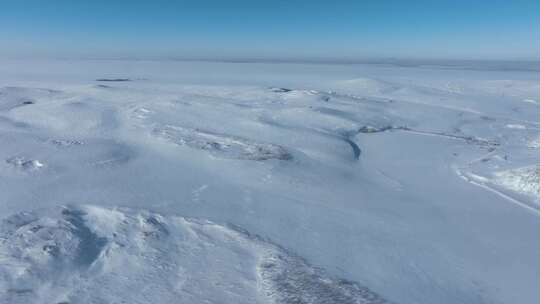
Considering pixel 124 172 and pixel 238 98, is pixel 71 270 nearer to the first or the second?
pixel 124 172

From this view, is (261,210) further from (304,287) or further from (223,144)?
(223,144)

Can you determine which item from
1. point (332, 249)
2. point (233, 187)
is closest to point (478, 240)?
point (332, 249)

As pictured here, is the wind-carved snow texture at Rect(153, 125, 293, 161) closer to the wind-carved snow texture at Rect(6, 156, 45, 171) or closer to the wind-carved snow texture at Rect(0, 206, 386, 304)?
the wind-carved snow texture at Rect(6, 156, 45, 171)

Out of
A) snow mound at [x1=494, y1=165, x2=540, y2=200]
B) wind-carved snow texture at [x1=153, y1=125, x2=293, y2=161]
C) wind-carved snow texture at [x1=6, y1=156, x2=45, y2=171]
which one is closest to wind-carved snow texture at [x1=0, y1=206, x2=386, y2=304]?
wind-carved snow texture at [x1=6, y1=156, x2=45, y2=171]

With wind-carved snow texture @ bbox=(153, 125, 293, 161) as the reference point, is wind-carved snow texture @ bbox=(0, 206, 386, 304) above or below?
below

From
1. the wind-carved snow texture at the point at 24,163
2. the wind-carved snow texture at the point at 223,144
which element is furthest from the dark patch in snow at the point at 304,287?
the wind-carved snow texture at the point at 24,163

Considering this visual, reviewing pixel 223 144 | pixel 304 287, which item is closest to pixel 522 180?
pixel 304 287

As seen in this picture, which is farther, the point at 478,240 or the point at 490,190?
the point at 490,190
